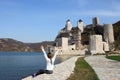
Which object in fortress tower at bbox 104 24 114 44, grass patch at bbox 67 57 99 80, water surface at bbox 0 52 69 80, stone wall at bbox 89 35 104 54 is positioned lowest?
water surface at bbox 0 52 69 80

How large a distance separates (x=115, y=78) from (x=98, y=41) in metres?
77.1

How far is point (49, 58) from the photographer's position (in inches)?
650

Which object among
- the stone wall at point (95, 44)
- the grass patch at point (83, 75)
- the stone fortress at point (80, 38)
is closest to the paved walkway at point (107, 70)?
the grass patch at point (83, 75)

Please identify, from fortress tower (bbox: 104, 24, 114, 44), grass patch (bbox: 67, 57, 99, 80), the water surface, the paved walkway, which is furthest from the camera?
fortress tower (bbox: 104, 24, 114, 44)

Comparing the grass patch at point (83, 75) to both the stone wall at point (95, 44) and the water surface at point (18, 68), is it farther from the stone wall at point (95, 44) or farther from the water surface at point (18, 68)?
the stone wall at point (95, 44)

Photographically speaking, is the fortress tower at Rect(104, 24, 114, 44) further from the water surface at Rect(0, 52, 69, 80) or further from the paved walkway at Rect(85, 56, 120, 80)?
the paved walkway at Rect(85, 56, 120, 80)

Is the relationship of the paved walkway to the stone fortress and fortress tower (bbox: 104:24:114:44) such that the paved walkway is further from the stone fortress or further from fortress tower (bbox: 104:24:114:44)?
fortress tower (bbox: 104:24:114:44)

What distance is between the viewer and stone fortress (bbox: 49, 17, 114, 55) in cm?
9406

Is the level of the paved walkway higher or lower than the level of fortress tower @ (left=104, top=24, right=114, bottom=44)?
lower

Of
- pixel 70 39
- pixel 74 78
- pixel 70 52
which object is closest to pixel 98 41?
pixel 70 52

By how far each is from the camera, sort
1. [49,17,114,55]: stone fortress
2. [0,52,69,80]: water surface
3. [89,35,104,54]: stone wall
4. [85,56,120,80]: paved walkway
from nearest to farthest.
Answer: [85,56,120,80]: paved walkway
[0,52,69,80]: water surface
[89,35,104,54]: stone wall
[49,17,114,55]: stone fortress

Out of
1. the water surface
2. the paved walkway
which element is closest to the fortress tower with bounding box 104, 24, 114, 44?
the water surface

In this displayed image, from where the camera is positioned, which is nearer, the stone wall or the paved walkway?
the paved walkway

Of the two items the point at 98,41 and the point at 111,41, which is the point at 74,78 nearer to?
the point at 98,41
